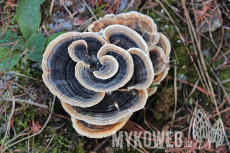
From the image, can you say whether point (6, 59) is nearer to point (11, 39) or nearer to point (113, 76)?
point (11, 39)

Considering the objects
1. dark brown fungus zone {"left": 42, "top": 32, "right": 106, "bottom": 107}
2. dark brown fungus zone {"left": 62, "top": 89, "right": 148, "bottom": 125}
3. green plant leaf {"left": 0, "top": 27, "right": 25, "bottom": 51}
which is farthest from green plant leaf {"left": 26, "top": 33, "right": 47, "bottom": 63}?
dark brown fungus zone {"left": 62, "top": 89, "right": 148, "bottom": 125}

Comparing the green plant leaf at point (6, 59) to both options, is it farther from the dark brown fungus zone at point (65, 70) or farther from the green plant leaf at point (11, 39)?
the dark brown fungus zone at point (65, 70)

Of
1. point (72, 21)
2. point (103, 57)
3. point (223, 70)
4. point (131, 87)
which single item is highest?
point (72, 21)

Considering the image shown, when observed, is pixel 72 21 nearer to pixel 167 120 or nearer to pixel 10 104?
pixel 10 104

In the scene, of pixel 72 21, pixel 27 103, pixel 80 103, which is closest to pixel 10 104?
pixel 27 103

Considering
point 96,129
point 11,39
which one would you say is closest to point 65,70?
point 96,129

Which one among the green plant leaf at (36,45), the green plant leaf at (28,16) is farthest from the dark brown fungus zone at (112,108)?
the green plant leaf at (28,16)

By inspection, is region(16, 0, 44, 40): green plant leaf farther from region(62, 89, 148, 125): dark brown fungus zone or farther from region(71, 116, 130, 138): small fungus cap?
region(71, 116, 130, 138): small fungus cap
